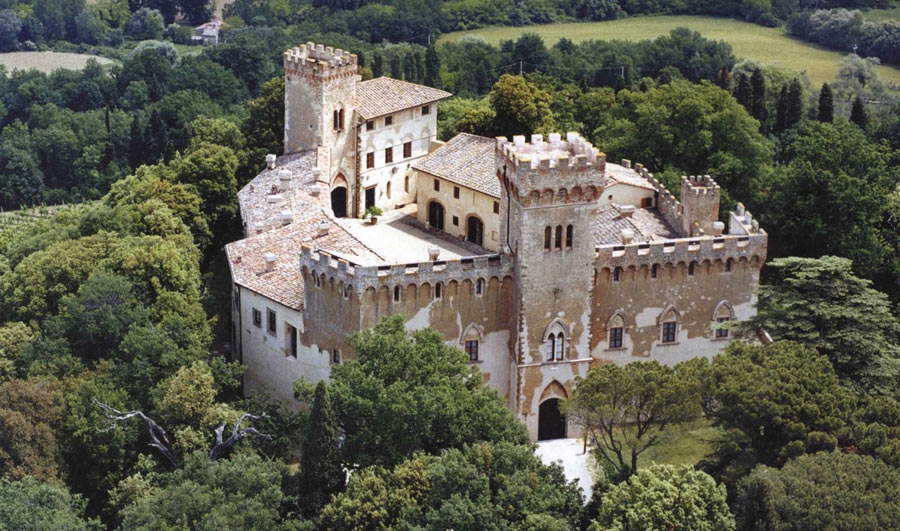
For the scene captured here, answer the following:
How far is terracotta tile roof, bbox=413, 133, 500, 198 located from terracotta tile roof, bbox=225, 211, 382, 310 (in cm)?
833

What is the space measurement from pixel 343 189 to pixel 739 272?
26.8 metres

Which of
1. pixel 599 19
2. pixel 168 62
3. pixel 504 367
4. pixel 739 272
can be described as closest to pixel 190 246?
pixel 504 367

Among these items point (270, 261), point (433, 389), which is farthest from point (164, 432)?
point (433, 389)

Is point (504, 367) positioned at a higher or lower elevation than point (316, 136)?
lower

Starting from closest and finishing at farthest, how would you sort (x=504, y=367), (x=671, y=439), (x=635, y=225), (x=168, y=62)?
(x=671, y=439), (x=504, y=367), (x=635, y=225), (x=168, y=62)

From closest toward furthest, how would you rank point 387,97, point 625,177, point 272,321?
1. point 272,321
2. point 625,177
3. point 387,97

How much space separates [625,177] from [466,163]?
9.05m

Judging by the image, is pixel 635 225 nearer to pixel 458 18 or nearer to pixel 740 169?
pixel 740 169

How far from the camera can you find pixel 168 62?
188m

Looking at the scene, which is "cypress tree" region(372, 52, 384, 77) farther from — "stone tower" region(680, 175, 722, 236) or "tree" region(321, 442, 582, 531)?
"tree" region(321, 442, 582, 531)

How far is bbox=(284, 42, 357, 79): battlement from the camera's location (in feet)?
316

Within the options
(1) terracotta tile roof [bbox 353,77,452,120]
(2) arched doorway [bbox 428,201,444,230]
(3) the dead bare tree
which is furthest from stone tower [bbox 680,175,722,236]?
(3) the dead bare tree

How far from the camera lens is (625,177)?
93188mm

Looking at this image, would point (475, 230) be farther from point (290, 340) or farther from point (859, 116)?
point (859, 116)
